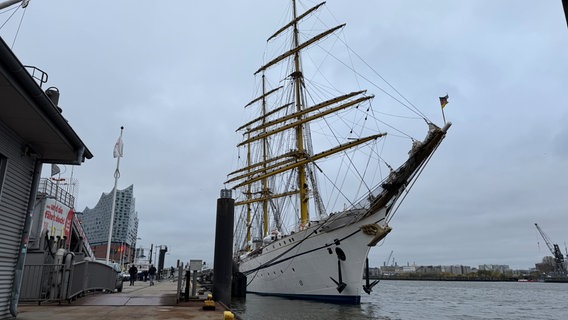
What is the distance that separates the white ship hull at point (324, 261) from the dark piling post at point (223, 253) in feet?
35.6

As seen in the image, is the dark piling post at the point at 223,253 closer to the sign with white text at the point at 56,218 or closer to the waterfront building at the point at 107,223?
the sign with white text at the point at 56,218

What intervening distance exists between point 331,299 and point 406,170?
959 centimetres

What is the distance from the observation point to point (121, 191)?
344ft

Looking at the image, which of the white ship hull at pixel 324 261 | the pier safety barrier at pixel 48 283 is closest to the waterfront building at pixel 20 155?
the pier safety barrier at pixel 48 283

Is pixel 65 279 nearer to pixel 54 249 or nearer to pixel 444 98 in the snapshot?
pixel 54 249

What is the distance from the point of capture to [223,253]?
14547 millimetres

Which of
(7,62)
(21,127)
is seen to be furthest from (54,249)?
(7,62)

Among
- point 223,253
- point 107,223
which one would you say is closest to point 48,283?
point 223,253

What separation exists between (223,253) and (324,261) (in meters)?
11.9

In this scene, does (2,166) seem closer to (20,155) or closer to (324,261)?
(20,155)

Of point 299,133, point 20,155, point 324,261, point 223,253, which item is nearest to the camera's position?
point 20,155

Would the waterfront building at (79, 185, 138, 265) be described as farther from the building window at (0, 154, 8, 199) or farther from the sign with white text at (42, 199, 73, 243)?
the building window at (0, 154, 8, 199)

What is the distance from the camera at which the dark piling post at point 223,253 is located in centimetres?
1445

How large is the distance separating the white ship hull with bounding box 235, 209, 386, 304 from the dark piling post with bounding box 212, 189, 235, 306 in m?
10.9
